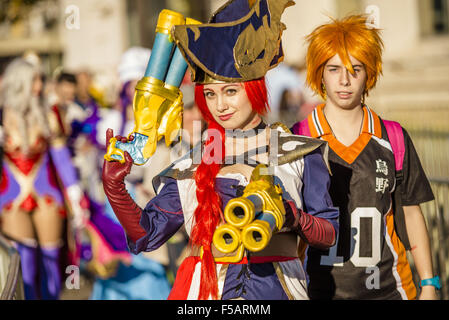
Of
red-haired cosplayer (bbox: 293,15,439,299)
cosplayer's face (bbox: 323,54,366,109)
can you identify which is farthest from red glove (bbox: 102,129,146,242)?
cosplayer's face (bbox: 323,54,366,109)

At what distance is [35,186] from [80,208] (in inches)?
16.8

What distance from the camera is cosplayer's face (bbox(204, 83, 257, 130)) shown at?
114 inches

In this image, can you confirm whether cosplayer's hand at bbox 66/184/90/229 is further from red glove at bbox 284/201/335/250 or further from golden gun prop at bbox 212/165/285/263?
golden gun prop at bbox 212/165/285/263

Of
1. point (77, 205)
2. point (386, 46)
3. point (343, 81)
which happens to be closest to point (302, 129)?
point (343, 81)

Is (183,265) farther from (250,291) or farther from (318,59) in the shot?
(318,59)

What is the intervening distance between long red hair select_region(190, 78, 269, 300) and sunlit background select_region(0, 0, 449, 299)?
1145 millimetres

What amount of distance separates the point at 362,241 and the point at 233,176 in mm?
848

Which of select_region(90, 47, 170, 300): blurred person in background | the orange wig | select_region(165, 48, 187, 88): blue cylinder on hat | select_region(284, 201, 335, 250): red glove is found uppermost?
the orange wig

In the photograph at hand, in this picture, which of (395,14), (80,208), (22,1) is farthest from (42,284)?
(395,14)

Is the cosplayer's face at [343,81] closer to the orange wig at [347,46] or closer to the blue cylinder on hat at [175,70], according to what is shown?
the orange wig at [347,46]

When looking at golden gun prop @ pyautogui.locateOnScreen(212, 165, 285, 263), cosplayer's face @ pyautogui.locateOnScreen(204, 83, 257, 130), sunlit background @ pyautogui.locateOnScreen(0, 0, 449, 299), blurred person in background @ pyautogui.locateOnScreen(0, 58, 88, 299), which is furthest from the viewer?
sunlit background @ pyautogui.locateOnScreen(0, 0, 449, 299)

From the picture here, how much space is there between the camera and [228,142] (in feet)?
9.89

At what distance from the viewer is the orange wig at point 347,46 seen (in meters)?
3.41

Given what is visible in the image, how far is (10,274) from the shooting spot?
12.5 ft
